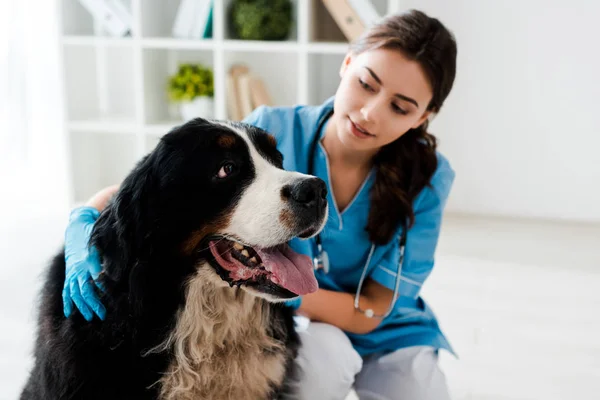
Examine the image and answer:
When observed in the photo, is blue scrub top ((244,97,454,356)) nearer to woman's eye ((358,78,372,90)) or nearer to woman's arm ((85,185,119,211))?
woman's eye ((358,78,372,90))

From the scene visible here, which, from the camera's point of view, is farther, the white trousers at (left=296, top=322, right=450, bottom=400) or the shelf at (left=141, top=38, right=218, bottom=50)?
the shelf at (left=141, top=38, right=218, bottom=50)

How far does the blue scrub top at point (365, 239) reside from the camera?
170 centimetres

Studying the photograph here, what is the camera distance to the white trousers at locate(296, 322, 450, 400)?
167 centimetres

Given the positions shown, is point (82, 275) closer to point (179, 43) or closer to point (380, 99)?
point (380, 99)

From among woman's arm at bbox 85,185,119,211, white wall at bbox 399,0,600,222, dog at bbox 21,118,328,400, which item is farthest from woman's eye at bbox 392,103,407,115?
white wall at bbox 399,0,600,222

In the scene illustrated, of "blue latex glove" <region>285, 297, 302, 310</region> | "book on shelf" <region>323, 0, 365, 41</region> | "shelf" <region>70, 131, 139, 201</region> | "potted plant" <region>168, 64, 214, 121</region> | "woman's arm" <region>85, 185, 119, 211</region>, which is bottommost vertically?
"shelf" <region>70, 131, 139, 201</region>

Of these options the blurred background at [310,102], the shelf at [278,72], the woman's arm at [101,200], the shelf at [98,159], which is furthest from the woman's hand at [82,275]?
the shelf at [278,72]

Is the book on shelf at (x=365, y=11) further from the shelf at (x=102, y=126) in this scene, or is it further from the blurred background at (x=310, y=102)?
the shelf at (x=102, y=126)

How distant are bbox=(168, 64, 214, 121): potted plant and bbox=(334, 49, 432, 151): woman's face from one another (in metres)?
1.88

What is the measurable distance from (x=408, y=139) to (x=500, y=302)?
1170mm

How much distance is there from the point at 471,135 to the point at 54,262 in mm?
2812

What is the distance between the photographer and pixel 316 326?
5.62 feet

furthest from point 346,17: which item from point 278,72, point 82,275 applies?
point 82,275

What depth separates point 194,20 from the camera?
3.24 metres
